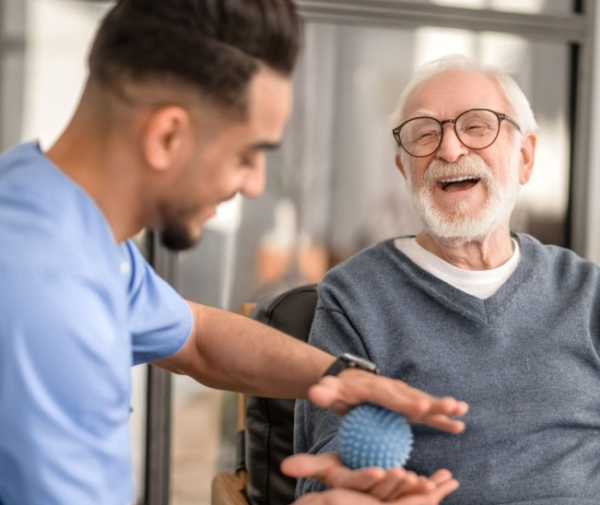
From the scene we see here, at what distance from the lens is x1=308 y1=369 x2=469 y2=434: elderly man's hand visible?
1070mm

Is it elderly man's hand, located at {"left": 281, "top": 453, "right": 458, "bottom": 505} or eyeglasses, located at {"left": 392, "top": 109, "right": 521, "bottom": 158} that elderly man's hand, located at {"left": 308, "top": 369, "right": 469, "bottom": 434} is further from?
eyeglasses, located at {"left": 392, "top": 109, "right": 521, "bottom": 158}

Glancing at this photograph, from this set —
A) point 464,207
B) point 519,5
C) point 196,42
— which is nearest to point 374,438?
point 196,42

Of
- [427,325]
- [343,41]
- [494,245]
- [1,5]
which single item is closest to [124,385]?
[427,325]

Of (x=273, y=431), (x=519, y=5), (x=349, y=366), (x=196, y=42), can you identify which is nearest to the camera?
(x=196, y=42)

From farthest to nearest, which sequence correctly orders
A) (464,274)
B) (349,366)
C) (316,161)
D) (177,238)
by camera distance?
(316,161) → (464,274) → (349,366) → (177,238)

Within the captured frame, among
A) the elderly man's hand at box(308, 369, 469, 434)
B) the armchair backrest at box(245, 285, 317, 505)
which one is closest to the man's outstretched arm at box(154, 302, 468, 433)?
the elderly man's hand at box(308, 369, 469, 434)

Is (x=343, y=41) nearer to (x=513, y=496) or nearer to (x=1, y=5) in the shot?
(x=1, y=5)

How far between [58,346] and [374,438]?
1.48ft

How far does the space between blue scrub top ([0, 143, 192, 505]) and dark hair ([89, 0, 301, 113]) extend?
0.16 m

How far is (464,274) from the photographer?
5.83ft

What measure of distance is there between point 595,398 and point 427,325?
0.39 meters

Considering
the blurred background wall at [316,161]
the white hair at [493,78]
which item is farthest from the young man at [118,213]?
the blurred background wall at [316,161]

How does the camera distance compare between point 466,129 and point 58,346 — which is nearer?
point 58,346

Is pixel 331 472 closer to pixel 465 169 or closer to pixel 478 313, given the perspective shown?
pixel 478 313
